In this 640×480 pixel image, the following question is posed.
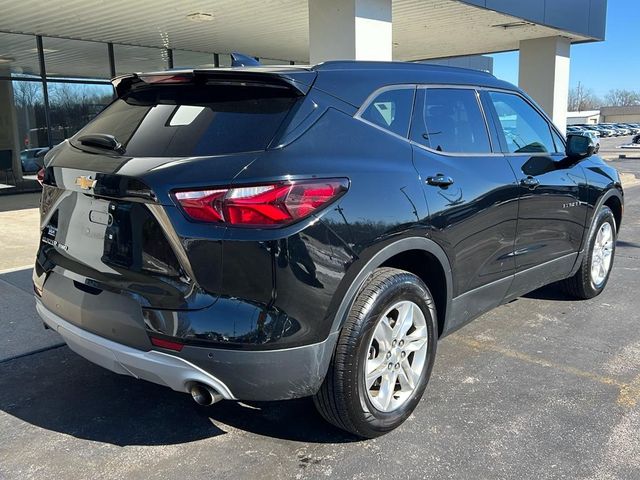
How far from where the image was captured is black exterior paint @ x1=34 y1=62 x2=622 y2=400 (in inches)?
92.0

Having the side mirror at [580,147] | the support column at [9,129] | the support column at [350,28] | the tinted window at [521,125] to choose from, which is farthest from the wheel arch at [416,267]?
the support column at [9,129]

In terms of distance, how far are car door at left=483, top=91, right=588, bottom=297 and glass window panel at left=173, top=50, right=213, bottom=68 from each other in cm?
1151

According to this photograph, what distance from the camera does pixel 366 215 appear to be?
262cm

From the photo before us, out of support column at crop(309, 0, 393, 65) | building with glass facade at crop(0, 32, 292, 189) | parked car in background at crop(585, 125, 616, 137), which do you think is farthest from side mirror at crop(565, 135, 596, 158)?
parked car in background at crop(585, 125, 616, 137)

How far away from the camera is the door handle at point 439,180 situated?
9.91 feet

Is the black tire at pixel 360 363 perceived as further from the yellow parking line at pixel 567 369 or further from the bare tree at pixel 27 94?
the bare tree at pixel 27 94

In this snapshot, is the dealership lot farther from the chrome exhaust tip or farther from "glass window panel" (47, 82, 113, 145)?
"glass window panel" (47, 82, 113, 145)

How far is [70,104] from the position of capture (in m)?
13.3

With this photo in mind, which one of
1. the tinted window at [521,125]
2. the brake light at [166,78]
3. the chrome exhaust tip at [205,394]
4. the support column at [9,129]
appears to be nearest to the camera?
the chrome exhaust tip at [205,394]

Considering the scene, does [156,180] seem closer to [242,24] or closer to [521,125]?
[521,125]

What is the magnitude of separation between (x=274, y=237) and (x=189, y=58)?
532 inches

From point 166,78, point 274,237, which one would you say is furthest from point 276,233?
point 166,78

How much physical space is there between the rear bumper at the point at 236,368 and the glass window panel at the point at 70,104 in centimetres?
1174

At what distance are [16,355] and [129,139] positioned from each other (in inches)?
83.7
